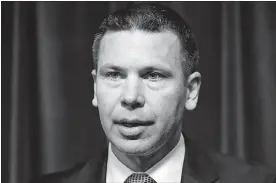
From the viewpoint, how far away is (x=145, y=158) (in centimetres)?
132

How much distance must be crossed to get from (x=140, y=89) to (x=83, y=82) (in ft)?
1.88

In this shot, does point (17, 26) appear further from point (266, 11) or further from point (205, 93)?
point (266, 11)

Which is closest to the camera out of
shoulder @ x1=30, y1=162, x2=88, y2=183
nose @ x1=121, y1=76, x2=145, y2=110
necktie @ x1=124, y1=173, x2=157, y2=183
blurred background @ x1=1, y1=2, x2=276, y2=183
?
nose @ x1=121, y1=76, x2=145, y2=110

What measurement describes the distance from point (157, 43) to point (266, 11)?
0.64 m

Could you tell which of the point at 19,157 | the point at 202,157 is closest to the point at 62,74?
the point at 19,157

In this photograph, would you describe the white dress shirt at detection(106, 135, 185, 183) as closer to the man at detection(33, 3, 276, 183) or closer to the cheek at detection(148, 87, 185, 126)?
the man at detection(33, 3, 276, 183)

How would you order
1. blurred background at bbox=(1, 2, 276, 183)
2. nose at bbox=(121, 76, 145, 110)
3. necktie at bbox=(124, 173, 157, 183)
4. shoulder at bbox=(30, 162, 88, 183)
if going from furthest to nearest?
blurred background at bbox=(1, 2, 276, 183)
shoulder at bbox=(30, 162, 88, 183)
necktie at bbox=(124, 173, 157, 183)
nose at bbox=(121, 76, 145, 110)

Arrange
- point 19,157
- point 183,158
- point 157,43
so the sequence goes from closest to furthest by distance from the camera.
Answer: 1. point 157,43
2. point 183,158
3. point 19,157

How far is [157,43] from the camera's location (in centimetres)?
125

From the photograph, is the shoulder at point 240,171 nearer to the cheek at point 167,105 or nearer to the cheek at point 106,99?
the cheek at point 167,105

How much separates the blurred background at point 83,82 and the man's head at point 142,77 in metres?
0.46

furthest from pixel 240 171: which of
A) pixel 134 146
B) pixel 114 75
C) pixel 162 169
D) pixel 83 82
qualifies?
pixel 83 82

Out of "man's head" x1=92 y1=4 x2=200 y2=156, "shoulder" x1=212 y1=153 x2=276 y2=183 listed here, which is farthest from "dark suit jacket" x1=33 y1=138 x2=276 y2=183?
"man's head" x1=92 y1=4 x2=200 y2=156

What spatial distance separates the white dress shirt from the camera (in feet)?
4.33
